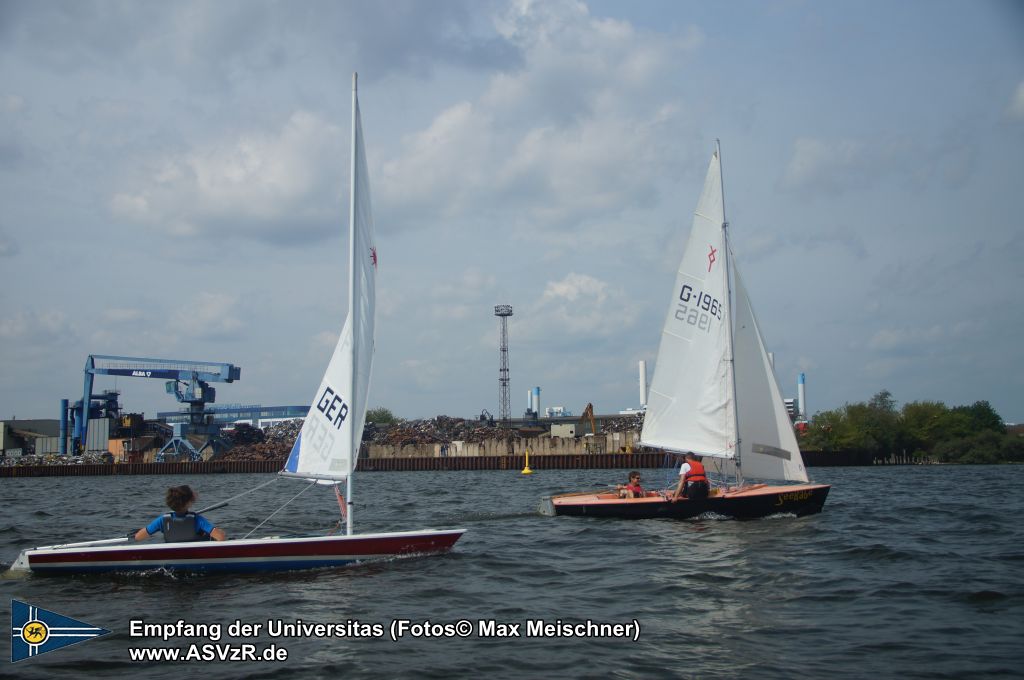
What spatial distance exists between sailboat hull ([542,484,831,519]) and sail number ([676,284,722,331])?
4411mm

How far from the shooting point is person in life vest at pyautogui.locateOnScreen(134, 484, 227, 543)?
12414 millimetres

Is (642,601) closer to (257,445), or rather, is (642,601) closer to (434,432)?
(257,445)

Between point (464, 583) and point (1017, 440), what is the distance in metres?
74.6

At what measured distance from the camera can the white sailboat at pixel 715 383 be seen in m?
20.2

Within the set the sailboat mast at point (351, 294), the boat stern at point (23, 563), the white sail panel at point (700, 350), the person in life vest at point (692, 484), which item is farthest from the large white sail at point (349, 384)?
the white sail panel at point (700, 350)

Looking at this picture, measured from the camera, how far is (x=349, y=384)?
1351cm

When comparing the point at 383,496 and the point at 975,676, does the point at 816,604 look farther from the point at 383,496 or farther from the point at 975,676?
the point at 383,496

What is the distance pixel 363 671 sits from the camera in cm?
809

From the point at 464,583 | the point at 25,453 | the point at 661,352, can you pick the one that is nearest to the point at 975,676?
the point at 464,583

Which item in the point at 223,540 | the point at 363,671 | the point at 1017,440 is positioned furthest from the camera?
the point at 1017,440

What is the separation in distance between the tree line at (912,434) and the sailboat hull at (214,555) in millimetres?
71067

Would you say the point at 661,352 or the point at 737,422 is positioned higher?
the point at 661,352

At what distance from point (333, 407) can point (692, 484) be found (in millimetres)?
9282

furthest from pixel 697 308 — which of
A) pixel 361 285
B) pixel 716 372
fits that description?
pixel 361 285
